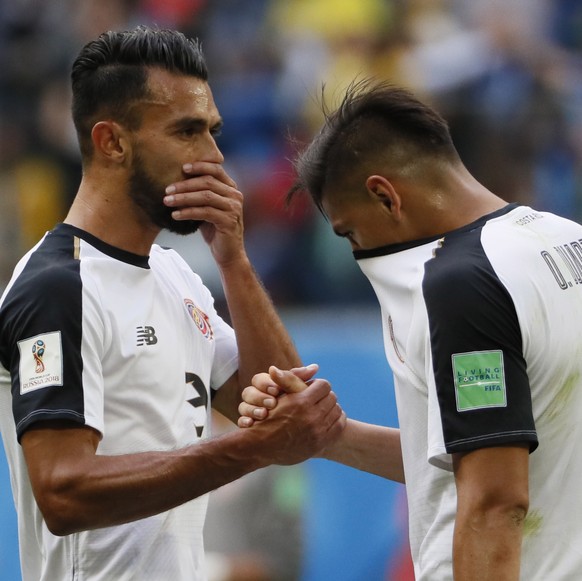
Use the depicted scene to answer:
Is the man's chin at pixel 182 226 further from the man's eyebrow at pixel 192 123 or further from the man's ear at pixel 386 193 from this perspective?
the man's ear at pixel 386 193

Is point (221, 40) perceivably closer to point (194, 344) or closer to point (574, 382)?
point (194, 344)

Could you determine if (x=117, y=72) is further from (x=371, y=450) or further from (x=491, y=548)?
(x=491, y=548)

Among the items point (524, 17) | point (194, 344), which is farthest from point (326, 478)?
point (524, 17)

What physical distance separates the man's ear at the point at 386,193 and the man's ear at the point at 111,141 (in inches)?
34.5

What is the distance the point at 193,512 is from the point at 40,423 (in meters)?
0.68

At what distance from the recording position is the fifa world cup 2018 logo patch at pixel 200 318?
12.4 ft

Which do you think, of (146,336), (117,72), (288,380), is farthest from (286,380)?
(117,72)

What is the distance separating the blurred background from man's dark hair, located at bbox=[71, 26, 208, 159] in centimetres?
290

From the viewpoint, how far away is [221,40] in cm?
951

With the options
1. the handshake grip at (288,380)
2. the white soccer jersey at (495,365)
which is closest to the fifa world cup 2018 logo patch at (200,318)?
the handshake grip at (288,380)

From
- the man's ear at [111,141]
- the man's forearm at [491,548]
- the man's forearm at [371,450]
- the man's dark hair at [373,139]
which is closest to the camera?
the man's forearm at [491,548]

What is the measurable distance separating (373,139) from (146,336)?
36.2 inches

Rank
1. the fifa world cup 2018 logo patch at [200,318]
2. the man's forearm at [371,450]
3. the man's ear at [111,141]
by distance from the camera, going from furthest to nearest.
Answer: the man's forearm at [371,450] → the fifa world cup 2018 logo patch at [200,318] → the man's ear at [111,141]

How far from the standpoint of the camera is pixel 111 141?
3.64 meters
